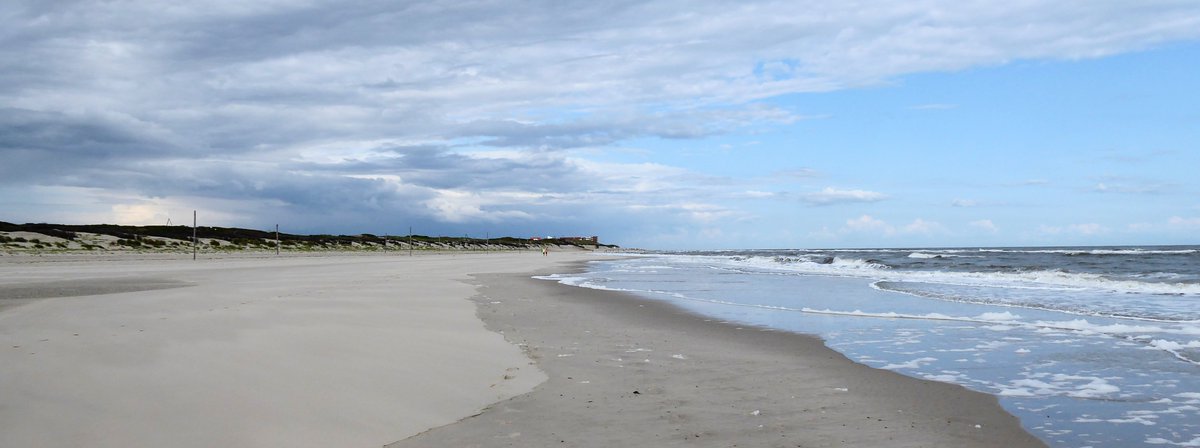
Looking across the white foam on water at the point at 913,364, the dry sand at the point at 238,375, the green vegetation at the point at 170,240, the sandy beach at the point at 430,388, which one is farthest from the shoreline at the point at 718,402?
the green vegetation at the point at 170,240

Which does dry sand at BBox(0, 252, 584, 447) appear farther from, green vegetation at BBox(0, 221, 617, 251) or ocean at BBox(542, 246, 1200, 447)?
green vegetation at BBox(0, 221, 617, 251)

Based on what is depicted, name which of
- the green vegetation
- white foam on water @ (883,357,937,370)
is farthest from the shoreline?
the green vegetation

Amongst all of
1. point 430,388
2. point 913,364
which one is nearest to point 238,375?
point 430,388

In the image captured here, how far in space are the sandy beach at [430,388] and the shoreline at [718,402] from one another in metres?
0.03

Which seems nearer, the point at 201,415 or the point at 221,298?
the point at 201,415

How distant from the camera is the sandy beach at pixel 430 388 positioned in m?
4.90

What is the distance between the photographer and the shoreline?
16.8 ft

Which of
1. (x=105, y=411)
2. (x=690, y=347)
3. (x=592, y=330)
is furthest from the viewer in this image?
(x=592, y=330)

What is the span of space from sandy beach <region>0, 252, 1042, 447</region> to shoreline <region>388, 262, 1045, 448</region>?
3cm

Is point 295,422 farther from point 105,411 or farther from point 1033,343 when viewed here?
point 1033,343

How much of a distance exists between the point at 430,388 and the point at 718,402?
8.07ft

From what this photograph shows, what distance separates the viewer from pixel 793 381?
720cm

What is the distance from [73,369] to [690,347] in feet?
21.4

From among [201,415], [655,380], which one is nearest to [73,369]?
[201,415]
